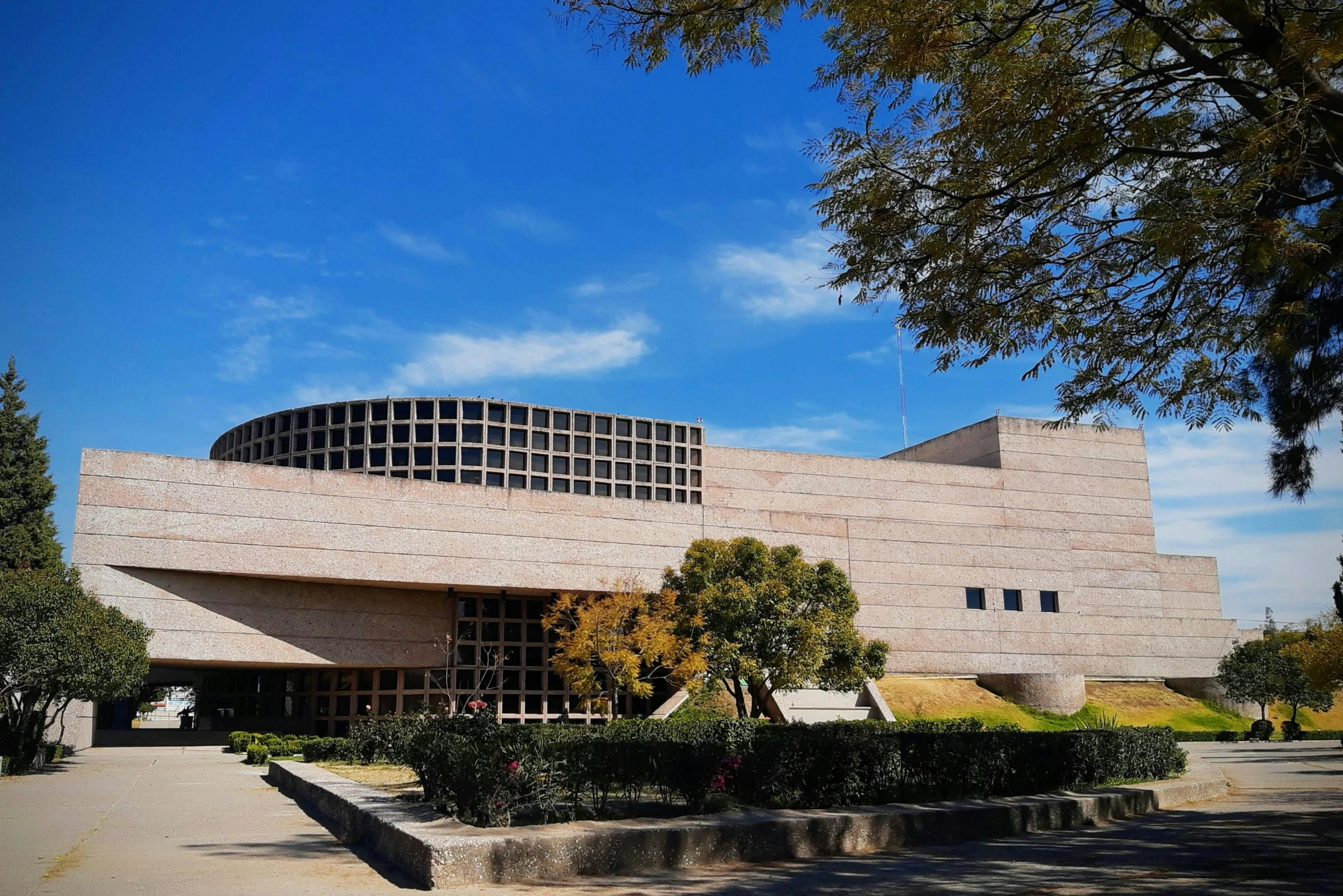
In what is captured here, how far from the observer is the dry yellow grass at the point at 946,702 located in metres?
39.5

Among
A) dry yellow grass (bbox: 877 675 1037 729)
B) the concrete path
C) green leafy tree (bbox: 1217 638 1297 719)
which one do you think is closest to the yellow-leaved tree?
dry yellow grass (bbox: 877 675 1037 729)

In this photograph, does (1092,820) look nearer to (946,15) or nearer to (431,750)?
(431,750)

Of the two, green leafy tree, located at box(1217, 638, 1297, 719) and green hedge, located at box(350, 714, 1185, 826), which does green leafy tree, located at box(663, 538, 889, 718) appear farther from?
green leafy tree, located at box(1217, 638, 1297, 719)

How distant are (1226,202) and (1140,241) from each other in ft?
3.72

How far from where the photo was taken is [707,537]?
133ft

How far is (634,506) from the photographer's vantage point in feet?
129

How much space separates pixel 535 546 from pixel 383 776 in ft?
62.7

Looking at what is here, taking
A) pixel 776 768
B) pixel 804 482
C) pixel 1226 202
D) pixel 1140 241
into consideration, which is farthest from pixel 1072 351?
pixel 804 482

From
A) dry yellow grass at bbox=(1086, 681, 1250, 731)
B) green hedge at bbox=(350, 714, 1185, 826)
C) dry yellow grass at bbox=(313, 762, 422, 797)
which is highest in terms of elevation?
green hedge at bbox=(350, 714, 1185, 826)

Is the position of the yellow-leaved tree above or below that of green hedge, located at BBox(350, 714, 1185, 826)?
above

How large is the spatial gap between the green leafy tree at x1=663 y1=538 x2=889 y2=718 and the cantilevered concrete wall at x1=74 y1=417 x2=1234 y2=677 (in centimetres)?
749

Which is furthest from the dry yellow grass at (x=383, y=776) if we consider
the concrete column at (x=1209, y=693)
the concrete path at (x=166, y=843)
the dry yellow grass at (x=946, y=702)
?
the concrete column at (x=1209, y=693)

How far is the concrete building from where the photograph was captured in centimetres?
3284

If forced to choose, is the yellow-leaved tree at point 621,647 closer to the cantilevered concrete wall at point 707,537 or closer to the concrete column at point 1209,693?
the cantilevered concrete wall at point 707,537
